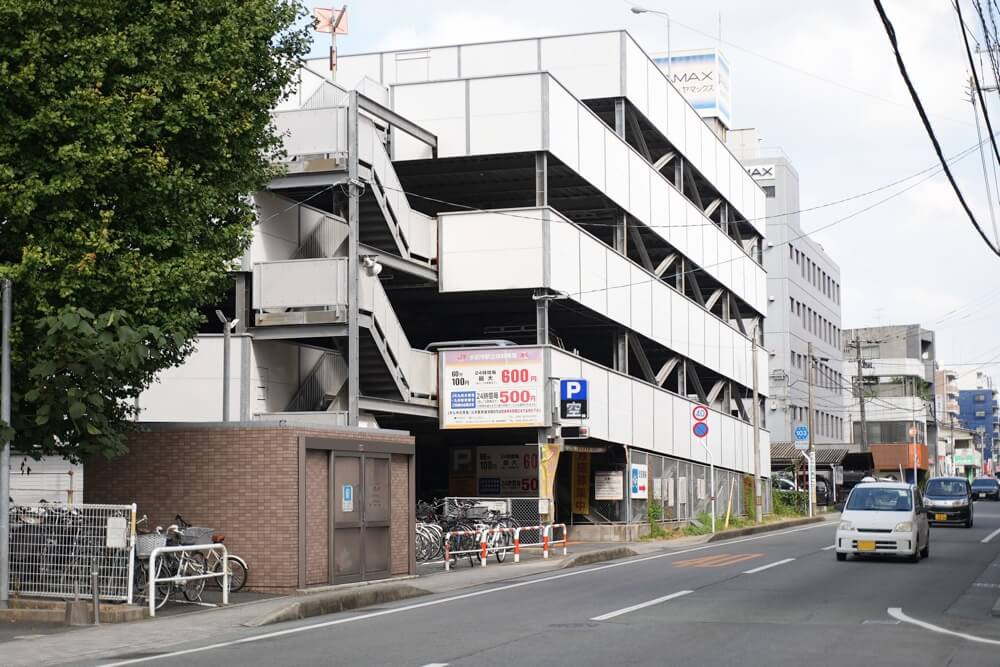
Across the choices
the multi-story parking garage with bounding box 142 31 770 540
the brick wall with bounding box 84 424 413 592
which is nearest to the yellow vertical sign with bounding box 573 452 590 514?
the multi-story parking garage with bounding box 142 31 770 540

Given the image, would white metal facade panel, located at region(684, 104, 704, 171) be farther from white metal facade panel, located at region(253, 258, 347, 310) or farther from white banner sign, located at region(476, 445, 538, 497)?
white metal facade panel, located at region(253, 258, 347, 310)

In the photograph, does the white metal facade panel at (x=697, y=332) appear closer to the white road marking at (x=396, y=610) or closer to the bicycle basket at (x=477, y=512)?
the white road marking at (x=396, y=610)

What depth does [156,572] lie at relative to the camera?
1730 centimetres

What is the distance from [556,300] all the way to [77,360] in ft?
66.2

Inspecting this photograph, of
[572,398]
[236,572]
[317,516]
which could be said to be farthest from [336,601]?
[572,398]

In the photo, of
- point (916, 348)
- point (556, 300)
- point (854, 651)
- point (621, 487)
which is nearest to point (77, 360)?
point (854, 651)

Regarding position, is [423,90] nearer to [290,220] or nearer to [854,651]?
[290,220]

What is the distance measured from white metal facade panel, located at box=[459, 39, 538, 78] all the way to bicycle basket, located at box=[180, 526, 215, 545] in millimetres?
25890

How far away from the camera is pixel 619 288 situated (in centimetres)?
4038

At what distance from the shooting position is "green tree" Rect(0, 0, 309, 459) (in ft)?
54.8

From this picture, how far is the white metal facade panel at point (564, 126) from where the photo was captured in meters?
35.0

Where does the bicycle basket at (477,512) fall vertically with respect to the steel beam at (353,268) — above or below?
below

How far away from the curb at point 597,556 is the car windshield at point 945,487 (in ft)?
58.7

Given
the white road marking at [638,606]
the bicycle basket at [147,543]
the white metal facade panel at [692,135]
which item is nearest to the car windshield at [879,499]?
the white road marking at [638,606]
